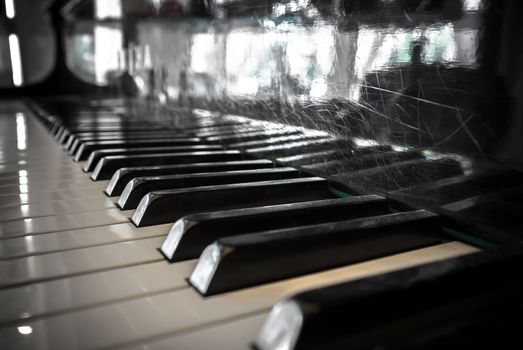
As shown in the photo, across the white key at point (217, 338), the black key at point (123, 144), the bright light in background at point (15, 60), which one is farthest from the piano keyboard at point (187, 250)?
the bright light in background at point (15, 60)

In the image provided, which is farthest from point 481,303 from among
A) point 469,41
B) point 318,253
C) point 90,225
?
point 90,225

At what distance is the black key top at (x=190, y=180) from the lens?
812 millimetres

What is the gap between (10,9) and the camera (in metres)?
3.25

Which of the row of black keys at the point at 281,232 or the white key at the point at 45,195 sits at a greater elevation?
the row of black keys at the point at 281,232

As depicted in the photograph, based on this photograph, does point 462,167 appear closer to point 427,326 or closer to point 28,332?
point 427,326

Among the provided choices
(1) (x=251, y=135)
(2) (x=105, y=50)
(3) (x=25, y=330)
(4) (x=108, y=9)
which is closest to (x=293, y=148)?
(1) (x=251, y=135)

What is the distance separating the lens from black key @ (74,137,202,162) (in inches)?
48.5

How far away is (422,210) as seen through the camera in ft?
2.24

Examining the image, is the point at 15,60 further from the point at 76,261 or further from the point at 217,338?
the point at 217,338

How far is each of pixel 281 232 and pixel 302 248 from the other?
33 millimetres

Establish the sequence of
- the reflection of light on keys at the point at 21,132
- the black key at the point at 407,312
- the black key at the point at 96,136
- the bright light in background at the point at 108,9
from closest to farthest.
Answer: the black key at the point at 407,312 < the black key at the point at 96,136 < the reflection of light on keys at the point at 21,132 < the bright light in background at the point at 108,9

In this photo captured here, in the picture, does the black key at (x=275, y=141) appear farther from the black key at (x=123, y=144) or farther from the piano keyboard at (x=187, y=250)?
the black key at (x=123, y=144)

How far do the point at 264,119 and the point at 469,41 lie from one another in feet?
1.77

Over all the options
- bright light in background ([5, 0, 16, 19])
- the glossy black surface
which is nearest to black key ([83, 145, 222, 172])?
the glossy black surface
